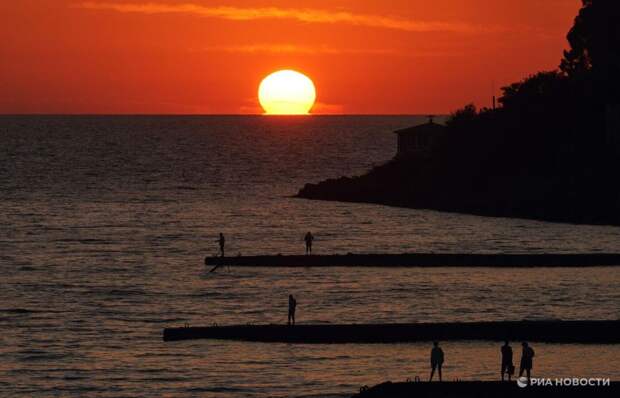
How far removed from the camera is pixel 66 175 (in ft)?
592

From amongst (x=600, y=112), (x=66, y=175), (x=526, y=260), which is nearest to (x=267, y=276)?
(x=526, y=260)

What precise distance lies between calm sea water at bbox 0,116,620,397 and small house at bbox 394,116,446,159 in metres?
19.2

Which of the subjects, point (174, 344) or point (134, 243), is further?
point (134, 243)

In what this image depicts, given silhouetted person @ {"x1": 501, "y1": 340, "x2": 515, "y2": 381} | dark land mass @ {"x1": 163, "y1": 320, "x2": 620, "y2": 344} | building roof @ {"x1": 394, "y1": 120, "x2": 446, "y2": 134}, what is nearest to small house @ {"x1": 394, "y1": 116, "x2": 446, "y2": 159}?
building roof @ {"x1": 394, "y1": 120, "x2": 446, "y2": 134}

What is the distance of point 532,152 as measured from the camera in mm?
127000

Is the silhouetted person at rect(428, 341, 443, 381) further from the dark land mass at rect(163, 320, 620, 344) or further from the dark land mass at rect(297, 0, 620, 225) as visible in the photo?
the dark land mass at rect(297, 0, 620, 225)

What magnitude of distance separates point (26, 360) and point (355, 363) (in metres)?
12.7

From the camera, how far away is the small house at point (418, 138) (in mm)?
142625

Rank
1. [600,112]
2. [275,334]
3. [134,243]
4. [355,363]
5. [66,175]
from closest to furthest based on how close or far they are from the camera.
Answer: [355,363]
[275,334]
[134,243]
[600,112]
[66,175]

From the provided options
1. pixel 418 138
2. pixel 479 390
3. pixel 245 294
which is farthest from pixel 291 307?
pixel 418 138

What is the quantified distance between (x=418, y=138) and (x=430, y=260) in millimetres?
69978

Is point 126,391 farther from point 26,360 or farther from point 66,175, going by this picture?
point 66,175

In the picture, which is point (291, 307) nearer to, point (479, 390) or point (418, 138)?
point (479, 390)

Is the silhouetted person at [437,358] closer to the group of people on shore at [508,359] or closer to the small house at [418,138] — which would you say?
the group of people on shore at [508,359]
